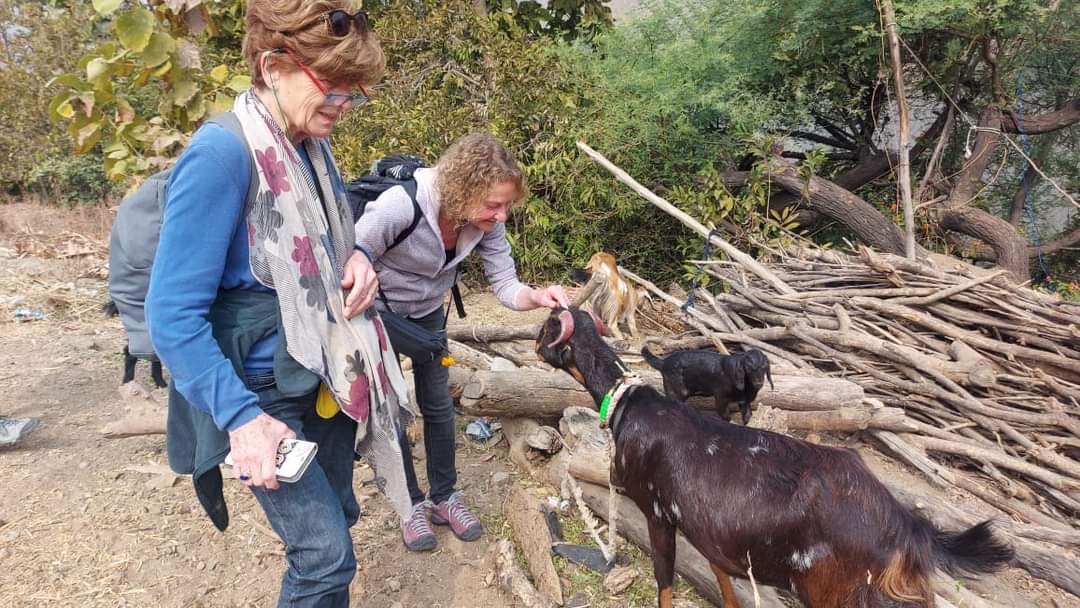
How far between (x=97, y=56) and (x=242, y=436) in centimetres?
376

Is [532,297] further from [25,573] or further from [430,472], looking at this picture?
[25,573]

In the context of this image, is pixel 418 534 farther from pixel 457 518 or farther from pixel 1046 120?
pixel 1046 120

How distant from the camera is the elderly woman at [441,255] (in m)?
2.81

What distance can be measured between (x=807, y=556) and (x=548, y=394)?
227 centimetres

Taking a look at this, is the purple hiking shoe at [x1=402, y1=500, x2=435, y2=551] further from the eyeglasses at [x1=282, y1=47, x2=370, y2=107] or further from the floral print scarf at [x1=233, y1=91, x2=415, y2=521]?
the eyeglasses at [x1=282, y1=47, x2=370, y2=107]

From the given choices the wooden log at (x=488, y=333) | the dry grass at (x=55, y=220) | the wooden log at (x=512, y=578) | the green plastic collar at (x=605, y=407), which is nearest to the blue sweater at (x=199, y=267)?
the green plastic collar at (x=605, y=407)

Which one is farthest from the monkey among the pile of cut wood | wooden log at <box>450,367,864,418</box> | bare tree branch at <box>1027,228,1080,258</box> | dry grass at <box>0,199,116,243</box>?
dry grass at <box>0,199,116,243</box>

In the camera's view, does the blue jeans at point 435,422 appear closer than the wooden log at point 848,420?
Yes

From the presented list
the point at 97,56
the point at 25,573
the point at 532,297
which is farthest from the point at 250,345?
the point at 97,56

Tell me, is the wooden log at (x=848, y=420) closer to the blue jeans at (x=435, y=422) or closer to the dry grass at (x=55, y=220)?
the blue jeans at (x=435, y=422)

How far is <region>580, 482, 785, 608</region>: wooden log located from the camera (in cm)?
301

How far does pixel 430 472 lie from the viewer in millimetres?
3830

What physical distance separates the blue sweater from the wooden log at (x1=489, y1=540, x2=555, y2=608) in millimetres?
2076

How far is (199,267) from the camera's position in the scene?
1558 mm
